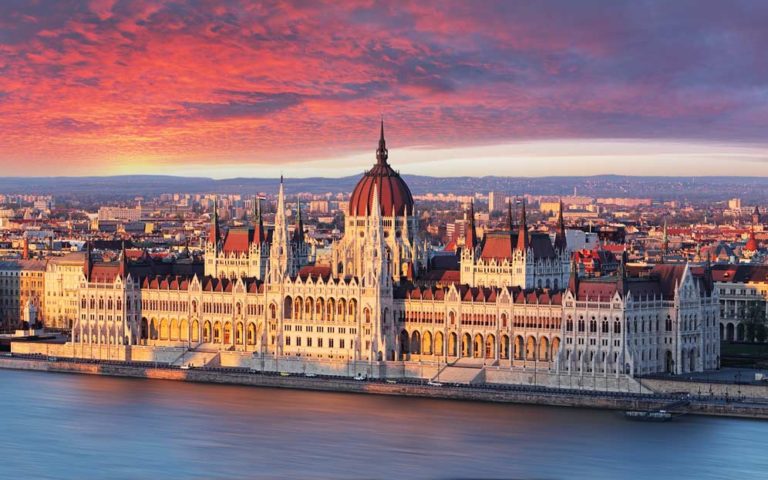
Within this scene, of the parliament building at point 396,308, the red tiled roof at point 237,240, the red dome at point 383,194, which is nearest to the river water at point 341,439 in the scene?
the parliament building at point 396,308

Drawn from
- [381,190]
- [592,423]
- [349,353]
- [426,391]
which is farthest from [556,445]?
[381,190]

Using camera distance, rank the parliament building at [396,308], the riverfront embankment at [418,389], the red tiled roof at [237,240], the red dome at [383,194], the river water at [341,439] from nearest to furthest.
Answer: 1. the river water at [341,439]
2. the riverfront embankment at [418,389]
3. the parliament building at [396,308]
4. the red dome at [383,194]
5. the red tiled roof at [237,240]

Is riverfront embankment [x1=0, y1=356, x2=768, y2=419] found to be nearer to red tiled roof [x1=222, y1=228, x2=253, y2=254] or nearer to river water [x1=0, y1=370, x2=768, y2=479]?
river water [x1=0, y1=370, x2=768, y2=479]

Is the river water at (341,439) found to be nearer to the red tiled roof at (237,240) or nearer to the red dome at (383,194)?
the red dome at (383,194)

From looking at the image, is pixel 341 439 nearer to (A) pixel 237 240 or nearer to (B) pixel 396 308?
(B) pixel 396 308

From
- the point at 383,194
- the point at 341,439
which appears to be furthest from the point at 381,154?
the point at 341,439

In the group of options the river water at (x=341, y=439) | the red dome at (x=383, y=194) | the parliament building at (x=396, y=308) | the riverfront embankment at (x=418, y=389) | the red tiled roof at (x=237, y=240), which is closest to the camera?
the river water at (x=341, y=439)
